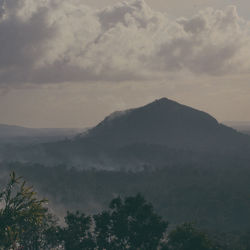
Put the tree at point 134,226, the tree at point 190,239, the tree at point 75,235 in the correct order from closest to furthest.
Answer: the tree at point 190,239
the tree at point 75,235
the tree at point 134,226

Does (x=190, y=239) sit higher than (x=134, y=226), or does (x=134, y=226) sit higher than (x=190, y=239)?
(x=134, y=226)

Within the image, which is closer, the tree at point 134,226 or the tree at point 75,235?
the tree at point 75,235

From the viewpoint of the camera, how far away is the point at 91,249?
221 feet

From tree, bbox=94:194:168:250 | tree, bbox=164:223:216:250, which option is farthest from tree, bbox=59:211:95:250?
tree, bbox=164:223:216:250

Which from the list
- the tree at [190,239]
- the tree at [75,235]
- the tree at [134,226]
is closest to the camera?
the tree at [190,239]

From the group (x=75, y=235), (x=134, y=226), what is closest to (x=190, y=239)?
(x=134, y=226)

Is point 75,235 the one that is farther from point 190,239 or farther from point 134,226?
point 190,239

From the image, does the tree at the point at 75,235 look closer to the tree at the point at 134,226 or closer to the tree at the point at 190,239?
the tree at the point at 134,226

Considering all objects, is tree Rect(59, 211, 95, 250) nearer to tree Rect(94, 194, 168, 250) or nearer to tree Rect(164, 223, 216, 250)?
tree Rect(94, 194, 168, 250)

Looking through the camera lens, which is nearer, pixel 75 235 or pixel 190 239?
pixel 190 239

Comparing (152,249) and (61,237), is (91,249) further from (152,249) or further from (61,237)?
(152,249)

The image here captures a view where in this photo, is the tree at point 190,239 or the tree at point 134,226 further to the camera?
the tree at point 134,226

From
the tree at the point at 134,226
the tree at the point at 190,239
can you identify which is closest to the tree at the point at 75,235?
the tree at the point at 134,226

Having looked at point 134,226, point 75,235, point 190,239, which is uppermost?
point 134,226
